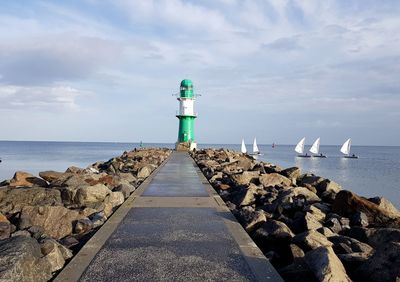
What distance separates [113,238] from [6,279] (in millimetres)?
1670

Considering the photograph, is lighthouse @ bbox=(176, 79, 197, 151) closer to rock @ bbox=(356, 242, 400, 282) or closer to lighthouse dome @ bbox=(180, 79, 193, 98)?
lighthouse dome @ bbox=(180, 79, 193, 98)

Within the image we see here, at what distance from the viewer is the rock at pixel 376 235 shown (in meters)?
5.21

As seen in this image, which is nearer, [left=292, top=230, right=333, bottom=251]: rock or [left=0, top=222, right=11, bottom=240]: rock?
[left=292, top=230, right=333, bottom=251]: rock

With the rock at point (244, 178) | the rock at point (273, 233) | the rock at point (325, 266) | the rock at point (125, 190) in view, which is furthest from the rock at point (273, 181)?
the rock at point (325, 266)

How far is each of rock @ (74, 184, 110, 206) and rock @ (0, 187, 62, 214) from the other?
372 millimetres

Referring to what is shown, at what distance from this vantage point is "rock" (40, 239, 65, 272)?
Result: 425 centimetres

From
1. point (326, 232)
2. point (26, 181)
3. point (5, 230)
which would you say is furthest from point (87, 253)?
point (26, 181)

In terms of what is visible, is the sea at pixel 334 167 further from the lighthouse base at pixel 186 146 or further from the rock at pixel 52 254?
the rock at pixel 52 254

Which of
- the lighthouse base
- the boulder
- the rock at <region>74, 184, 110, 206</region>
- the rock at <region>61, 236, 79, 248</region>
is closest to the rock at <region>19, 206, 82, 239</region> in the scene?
the rock at <region>61, 236, 79, 248</region>

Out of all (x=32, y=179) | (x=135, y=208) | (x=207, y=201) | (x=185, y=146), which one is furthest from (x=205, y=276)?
(x=185, y=146)

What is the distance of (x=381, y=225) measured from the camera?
7.05 metres

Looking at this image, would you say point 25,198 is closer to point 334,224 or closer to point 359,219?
point 334,224

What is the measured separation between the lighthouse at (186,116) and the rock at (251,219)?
1104 inches

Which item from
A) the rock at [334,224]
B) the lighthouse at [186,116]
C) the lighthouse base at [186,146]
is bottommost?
the rock at [334,224]
